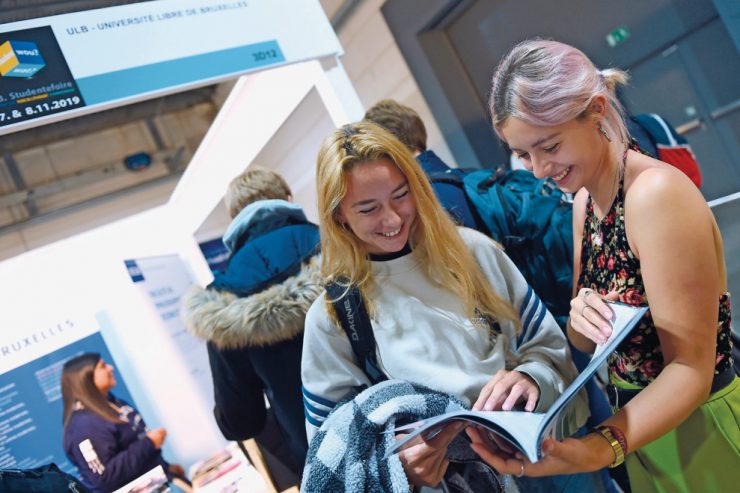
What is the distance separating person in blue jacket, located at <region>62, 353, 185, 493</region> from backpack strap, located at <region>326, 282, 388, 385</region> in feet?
4.04

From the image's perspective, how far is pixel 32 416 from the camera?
166 cm

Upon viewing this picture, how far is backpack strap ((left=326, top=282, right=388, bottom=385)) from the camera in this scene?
1.10 meters

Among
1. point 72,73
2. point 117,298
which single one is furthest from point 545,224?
point 117,298

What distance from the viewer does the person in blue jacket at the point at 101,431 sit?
5.65 ft

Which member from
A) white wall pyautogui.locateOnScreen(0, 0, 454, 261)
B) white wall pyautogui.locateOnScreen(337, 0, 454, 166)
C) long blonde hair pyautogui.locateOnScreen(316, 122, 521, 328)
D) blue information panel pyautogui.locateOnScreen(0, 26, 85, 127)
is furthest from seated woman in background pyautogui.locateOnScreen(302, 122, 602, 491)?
white wall pyautogui.locateOnScreen(337, 0, 454, 166)

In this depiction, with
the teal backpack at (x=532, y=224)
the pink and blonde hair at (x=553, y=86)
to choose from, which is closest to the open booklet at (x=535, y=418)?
the pink and blonde hair at (x=553, y=86)

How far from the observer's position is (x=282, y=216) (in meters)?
1.69

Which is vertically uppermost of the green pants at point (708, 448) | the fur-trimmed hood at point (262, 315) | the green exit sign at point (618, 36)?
the green exit sign at point (618, 36)

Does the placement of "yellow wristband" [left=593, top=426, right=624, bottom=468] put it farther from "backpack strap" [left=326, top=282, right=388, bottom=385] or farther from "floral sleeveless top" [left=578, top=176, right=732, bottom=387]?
"backpack strap" [left=326, top=282, right=388, bottom=385]

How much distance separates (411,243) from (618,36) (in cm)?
167

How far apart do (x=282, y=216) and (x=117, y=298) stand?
1209mm

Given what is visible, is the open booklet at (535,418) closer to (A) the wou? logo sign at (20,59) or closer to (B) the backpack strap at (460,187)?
(B) the backpack strap at (460,187)

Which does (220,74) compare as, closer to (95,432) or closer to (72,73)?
(72,73)

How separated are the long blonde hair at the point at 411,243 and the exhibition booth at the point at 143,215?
0.91 meters
